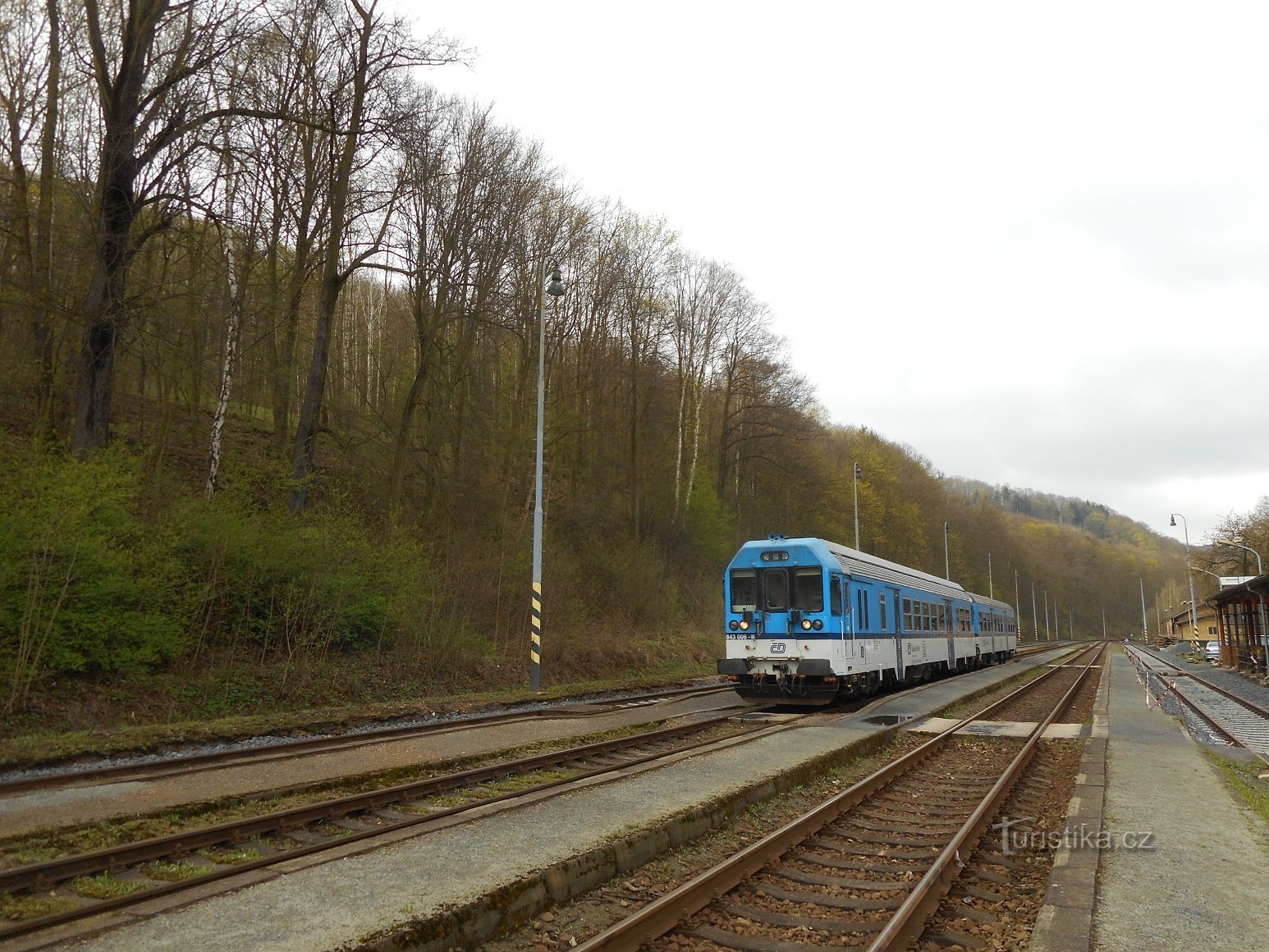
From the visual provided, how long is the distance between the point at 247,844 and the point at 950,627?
994 inches

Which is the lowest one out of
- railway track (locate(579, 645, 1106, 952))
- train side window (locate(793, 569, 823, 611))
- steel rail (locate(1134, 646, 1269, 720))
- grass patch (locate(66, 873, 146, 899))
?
steel rail (locate(1134, 646, 1269, 720))

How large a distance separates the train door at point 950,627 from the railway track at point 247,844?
1952 cm

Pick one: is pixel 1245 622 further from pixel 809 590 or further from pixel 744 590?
pixel 744 590

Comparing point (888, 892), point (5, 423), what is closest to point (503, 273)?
point (5, 423)

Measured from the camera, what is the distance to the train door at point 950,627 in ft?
90.2

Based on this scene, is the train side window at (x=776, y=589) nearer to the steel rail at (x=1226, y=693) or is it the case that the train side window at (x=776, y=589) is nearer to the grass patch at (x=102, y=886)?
the steel rail at (x=1226, y=693)


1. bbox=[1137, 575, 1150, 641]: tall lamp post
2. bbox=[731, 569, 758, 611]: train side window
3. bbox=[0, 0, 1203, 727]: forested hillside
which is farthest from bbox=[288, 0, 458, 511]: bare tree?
bbox=[1137, 575, 1150, 641]: tall lamp post

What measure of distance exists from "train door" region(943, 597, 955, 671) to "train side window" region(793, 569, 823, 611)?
41.1 feet

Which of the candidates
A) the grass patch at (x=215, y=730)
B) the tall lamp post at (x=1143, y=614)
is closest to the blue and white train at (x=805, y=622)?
the grass patch at (x=215, y=730)

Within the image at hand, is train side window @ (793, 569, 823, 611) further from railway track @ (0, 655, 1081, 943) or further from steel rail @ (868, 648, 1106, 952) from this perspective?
steel rail @ (868, 648, 1106, 952)

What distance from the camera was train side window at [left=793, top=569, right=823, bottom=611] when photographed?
1653 cm

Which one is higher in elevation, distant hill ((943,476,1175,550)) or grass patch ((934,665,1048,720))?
distant hill ((943,476,1175,550))

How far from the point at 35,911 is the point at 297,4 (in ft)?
61.4

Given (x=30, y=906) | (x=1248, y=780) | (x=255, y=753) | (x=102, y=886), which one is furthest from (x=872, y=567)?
(x=30, y=906)
